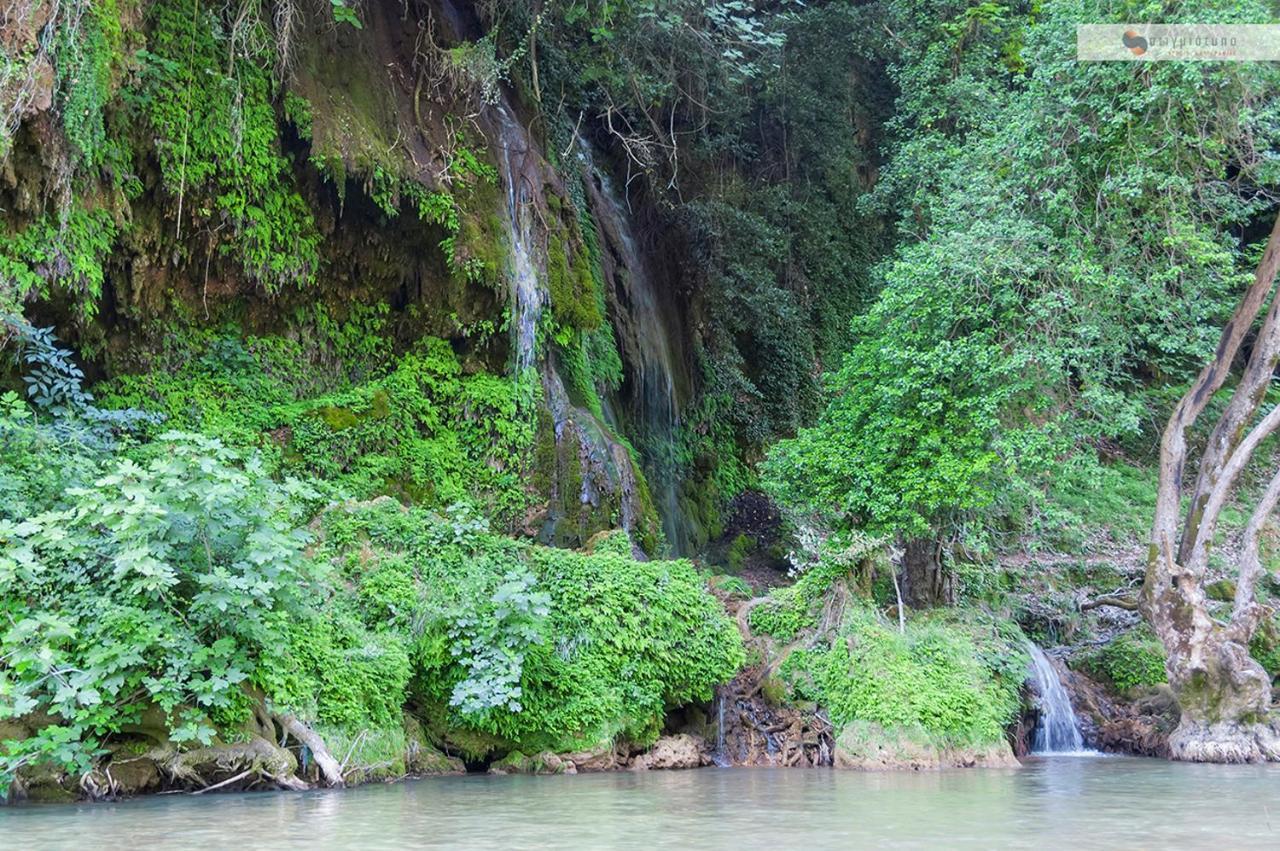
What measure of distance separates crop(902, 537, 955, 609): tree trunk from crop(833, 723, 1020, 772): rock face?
2961 mm

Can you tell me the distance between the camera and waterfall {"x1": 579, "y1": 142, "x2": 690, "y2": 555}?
658 inches

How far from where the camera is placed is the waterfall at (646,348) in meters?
16.7

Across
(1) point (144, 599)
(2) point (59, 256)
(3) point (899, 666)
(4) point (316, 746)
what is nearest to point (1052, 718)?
(3) point (899, 666)

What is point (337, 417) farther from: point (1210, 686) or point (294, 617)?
point (1210, 686)

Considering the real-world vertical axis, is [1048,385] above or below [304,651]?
above

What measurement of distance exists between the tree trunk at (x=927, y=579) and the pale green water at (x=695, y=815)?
14.6 feet

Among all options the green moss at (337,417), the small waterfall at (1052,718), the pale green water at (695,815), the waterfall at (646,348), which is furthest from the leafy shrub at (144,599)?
the waterfall at (646,348)

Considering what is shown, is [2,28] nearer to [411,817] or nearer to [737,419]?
[411,817]

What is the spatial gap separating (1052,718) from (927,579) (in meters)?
2.20

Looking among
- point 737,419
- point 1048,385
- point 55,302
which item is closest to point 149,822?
point 55,302

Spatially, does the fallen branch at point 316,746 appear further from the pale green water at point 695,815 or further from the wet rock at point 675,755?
the wet rock at point 675,755

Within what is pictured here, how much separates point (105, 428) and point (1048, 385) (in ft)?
33.7

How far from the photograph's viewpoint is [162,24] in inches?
464

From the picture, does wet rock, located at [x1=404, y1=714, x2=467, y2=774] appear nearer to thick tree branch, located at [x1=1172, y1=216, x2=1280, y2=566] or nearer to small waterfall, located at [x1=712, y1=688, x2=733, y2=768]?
small waterfall, located at [x1=712, y1=688, x2=733, y2=768]
